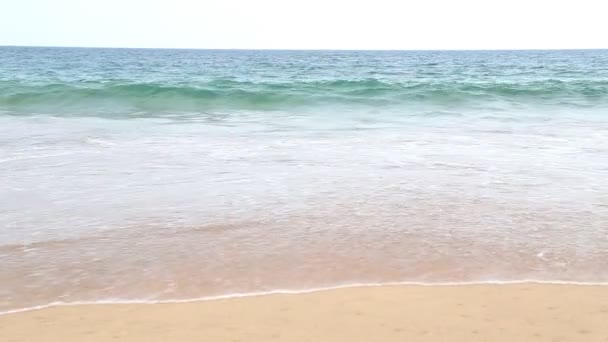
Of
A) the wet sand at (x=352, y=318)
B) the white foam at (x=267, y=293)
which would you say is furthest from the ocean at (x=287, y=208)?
the wet sand at (x=352, y=318)

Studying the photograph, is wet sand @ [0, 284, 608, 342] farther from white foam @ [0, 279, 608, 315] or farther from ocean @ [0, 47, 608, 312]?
ocean @ [0, 47, 608, 312]

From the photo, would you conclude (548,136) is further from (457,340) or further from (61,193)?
(457,340)

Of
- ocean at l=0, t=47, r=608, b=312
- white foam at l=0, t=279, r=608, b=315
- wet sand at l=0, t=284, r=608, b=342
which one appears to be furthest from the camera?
ocean at l=0, t=47, r=608, b=312

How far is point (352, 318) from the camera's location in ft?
10.7

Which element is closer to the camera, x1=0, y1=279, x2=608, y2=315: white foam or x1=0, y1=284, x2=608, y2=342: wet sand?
x1=0, y1=284, x2=608, y2=342: wet sand

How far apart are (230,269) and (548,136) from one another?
8.10 m

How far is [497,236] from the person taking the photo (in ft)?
15.7

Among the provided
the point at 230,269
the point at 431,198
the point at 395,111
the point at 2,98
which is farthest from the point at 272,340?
the point at 2,98

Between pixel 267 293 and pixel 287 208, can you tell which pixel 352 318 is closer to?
pixel 267 293

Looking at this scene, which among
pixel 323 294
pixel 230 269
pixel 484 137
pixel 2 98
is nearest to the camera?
pixel 323 294

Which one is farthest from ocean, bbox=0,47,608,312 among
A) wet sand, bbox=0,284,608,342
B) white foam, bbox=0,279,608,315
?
wet sand, bbox=0,284,608,342

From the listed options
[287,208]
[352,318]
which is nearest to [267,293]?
[352,318]

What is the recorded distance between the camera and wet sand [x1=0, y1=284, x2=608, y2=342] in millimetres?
3064

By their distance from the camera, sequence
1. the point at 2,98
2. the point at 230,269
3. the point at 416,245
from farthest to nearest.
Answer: the point at 2,98, the point at 416,245, the point at 230,269
